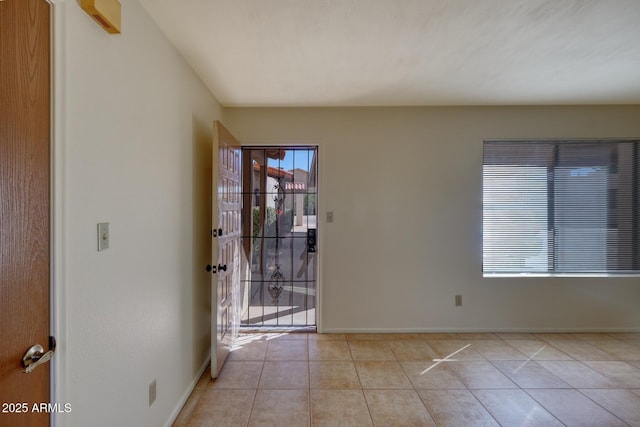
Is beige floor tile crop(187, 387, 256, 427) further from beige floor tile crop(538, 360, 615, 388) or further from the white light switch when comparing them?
beige floor tile crop(538, 360, 615, 388)

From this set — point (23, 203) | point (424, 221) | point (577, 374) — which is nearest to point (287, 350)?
point (424, 221)

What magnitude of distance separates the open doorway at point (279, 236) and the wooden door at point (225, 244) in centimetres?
31

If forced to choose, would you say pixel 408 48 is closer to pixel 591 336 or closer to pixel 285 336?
pixel 285 336

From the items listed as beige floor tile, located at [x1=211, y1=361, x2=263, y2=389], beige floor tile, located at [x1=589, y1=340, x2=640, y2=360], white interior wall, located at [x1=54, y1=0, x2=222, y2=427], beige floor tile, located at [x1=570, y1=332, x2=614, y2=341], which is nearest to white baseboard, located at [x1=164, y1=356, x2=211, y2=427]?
white interior wall, located at [x1=54, y1=0, x2=222, y2=427]

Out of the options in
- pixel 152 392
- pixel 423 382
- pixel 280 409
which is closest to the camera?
pixel 152 392

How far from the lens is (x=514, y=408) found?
6.31 ft

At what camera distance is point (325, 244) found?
3014 mm

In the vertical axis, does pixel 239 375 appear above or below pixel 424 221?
below

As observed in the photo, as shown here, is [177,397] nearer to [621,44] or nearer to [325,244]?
[325,244]

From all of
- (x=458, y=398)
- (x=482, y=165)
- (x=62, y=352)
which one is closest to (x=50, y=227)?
(x=62, y=352)

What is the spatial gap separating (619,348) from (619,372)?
562 mm

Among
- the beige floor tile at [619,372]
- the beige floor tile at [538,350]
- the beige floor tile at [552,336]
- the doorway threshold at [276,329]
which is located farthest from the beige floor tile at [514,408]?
the doorway threshold at [276,329]

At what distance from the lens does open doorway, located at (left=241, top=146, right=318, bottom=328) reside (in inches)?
125

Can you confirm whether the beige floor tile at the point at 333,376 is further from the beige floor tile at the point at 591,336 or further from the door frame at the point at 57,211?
the beige floor tile at the point at 591,336
